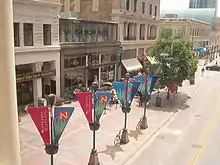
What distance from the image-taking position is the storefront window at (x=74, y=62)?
91.9 feet

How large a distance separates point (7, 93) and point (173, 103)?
1002 inches

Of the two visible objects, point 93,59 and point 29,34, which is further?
point 93,59

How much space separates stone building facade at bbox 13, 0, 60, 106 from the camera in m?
22.0

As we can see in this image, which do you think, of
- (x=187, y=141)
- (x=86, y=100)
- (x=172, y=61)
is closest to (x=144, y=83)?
(x=187, y=141)

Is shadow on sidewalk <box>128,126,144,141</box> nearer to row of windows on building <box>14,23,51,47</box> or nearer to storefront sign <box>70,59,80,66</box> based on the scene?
row of windows on building <box>14,23,51,47</box>

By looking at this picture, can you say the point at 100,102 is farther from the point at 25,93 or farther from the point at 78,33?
the point at 78,33

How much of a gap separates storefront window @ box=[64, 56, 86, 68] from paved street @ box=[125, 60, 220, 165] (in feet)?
37.7

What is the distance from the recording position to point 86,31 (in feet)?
101

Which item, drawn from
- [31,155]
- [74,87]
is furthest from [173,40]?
[31,155]

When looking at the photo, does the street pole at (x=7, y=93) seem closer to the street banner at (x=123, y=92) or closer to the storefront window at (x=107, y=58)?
the street banner at (x=123, y=92)

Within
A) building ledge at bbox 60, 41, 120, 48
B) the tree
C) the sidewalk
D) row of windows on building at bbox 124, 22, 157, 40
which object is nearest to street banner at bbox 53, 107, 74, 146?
the sidewalk

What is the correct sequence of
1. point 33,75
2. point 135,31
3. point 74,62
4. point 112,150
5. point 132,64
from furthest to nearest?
point 132,64 < point 135,31 < point 74,62 < point 33,75 < point 112,150

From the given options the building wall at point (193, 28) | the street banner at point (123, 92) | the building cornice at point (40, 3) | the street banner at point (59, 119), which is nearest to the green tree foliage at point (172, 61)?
the street banner at point (123, 92)

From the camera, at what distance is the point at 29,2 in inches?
862
